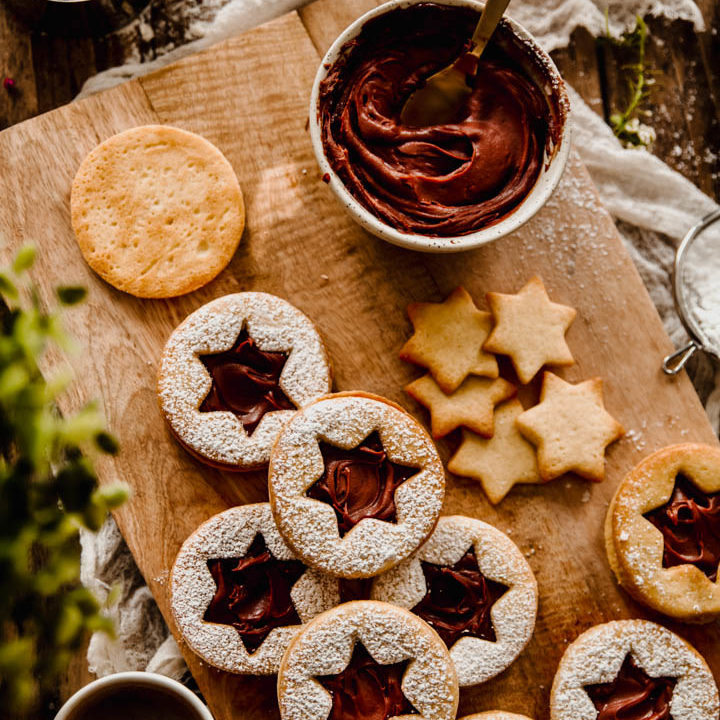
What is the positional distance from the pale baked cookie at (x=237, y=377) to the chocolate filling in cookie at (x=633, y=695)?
108 centimetres

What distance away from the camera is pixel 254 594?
2.04 meters

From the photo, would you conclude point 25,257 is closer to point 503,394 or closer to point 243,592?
point 243,592

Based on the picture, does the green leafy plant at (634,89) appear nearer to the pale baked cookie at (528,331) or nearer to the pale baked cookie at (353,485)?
the pale baked cookie at (528,331)

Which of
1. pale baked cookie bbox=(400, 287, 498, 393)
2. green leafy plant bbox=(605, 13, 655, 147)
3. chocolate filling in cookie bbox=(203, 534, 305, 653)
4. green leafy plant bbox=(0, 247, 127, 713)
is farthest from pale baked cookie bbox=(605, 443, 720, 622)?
green leafy plant bbox=(0, 247, 127, 713)

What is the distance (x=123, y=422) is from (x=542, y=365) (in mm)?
1174

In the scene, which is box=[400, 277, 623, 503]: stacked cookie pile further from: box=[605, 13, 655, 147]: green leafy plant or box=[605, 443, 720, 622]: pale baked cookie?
box=[605, 13, 655, 147]: green leafy plant

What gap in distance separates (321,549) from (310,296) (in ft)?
2.35

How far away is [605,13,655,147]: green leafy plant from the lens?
8.36ft

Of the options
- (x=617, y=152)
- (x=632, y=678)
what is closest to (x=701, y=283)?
(x=617, y=152)

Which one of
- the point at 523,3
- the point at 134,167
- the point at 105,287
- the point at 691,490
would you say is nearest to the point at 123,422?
the point at 105,287

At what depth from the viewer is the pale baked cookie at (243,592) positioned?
2012 millimetres

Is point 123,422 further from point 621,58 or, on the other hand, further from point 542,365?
point 621,58

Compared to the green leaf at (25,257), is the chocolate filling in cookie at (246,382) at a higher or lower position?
lower

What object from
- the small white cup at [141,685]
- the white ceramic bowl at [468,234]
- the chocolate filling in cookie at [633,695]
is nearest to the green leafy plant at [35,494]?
the small white cup at [141,685]
